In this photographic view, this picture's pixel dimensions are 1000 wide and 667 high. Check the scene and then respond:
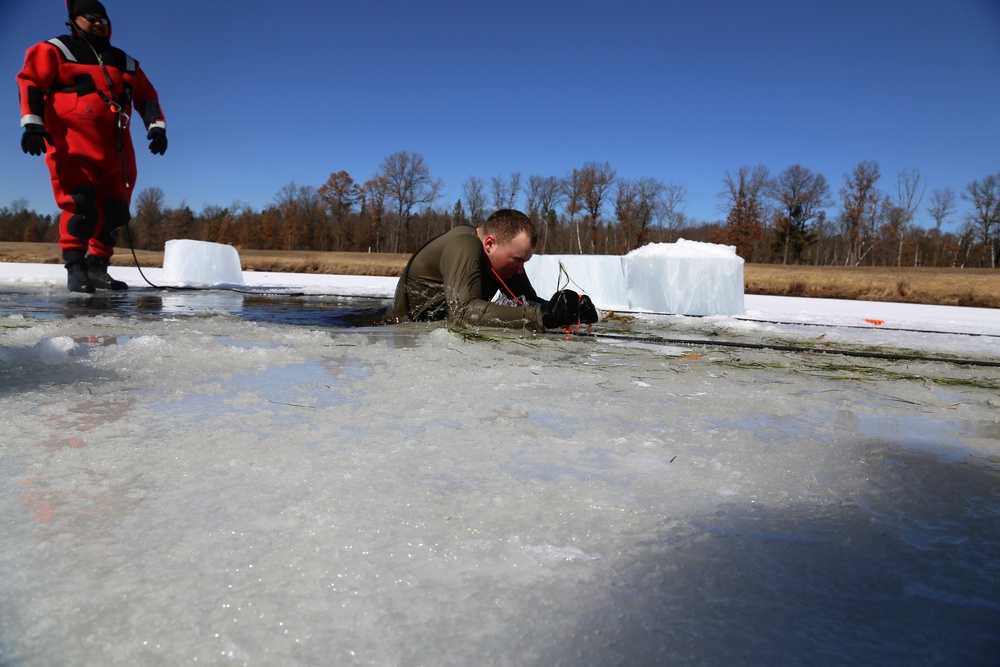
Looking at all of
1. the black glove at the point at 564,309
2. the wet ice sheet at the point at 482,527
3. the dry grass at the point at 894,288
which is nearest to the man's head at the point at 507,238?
the black glove at the point at 564,309

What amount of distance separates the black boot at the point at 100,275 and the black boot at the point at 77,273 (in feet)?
1.39

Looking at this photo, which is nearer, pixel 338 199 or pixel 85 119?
pixel 85 119

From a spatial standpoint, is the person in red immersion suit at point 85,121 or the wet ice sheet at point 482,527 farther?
the person in red immersion suit at point 85,121

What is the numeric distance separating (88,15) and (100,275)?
2710 mm

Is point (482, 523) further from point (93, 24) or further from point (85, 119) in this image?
point (93, 24)

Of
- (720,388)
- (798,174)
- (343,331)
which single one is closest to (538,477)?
(720,388)

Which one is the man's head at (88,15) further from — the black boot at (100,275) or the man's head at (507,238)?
the man's head at (507,238)

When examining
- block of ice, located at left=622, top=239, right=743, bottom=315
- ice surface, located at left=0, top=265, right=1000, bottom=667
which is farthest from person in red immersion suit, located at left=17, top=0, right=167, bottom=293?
block of ice, located at left=622, top=239, right=743, bottom=315

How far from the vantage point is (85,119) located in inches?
238

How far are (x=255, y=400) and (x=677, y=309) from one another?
539 centimetres

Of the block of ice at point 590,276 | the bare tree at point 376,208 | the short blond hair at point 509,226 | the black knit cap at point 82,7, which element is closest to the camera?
the short blond hair at point 509,226

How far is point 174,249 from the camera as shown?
10.1 metres

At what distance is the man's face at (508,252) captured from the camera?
4074mm

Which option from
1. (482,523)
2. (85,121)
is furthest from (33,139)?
(482,523)
